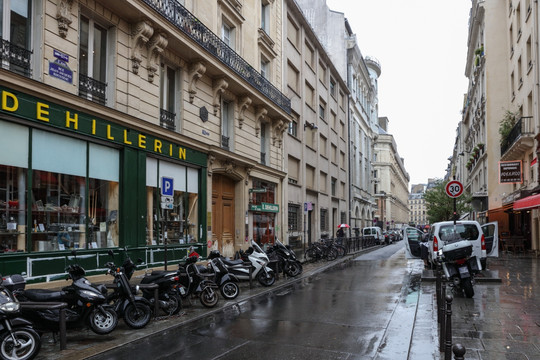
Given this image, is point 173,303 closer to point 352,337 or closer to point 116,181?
point 352,337

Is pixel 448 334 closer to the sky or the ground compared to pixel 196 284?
closer to the sky

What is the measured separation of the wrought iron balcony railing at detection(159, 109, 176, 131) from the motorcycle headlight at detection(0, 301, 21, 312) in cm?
940

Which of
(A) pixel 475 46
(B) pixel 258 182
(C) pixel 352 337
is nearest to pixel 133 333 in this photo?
(C) pixel 352 337


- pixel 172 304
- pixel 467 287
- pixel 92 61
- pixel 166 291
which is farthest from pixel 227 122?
pixel 467 287

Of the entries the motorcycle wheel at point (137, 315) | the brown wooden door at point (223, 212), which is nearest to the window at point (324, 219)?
the brown wooden door at point (223, 212)

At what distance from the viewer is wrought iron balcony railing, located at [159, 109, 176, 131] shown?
14602mm

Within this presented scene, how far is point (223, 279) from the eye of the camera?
34.2ft

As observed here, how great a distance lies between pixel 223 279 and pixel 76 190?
412 cm

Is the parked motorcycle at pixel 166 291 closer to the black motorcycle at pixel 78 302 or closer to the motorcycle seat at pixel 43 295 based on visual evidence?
the black motorcycle at pixel 78 302

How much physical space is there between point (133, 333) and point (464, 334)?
198 inches

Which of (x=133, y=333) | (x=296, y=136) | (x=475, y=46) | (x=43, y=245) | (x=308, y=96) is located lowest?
(x=133, y=333)

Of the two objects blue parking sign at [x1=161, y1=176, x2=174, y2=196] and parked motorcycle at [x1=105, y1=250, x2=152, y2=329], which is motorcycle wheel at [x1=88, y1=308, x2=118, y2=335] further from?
blue parking sign at [x1=161, y1=176, x2=174, y2=196]

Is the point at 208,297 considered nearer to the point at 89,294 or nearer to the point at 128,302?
the point at 128,302

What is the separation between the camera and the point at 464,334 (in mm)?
6832
